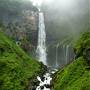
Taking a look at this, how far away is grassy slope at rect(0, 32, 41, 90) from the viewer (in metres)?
128

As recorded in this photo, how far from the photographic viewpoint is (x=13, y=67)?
141875 mm

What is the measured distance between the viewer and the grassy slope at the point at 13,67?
128 m

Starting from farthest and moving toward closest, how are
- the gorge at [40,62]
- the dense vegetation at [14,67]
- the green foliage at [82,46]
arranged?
the green foliage at [82,46], the dense vegetation at [14,67], the gorge at [40,62]

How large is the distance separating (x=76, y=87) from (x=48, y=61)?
7968 cm

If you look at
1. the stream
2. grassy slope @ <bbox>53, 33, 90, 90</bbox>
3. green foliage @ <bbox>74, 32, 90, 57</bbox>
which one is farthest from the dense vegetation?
green foliage @ <bbox>74, 32, 90, 57</bbox>

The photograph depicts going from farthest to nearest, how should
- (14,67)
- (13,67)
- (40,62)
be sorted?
(40,62)
(14,67)
(13,67)

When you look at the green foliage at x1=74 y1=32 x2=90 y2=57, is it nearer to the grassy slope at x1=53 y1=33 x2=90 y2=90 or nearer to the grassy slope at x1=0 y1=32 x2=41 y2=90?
the grassy slope at x1=53 y1=33 x2=90 y2=90

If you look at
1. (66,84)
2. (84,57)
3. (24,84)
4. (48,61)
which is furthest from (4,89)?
(48,61)

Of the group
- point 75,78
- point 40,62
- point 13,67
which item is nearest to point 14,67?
point 13,67

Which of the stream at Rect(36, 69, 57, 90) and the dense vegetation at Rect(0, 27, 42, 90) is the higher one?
the dense vegetation at Rect(0, 27, 42, 90)

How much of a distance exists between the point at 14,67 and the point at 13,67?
0.62 meters

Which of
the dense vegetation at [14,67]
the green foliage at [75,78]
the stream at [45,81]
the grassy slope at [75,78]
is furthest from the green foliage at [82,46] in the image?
the dense vegetation at [14,67]

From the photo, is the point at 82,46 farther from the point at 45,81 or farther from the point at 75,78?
the point at 75,78

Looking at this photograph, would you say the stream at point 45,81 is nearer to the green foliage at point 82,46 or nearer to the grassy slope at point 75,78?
the grassy slope at point 75,78
